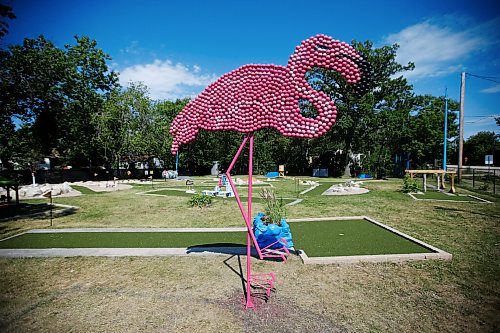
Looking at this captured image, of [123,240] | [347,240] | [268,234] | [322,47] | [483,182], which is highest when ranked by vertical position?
[322,47]

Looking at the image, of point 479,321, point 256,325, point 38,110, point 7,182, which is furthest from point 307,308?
point 38,110

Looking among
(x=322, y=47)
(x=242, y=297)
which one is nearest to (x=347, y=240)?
(x=242, y=297)

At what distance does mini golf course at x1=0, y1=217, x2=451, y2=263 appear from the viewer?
22.8ft

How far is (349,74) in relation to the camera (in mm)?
4035

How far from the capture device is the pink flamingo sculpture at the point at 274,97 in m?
4.07

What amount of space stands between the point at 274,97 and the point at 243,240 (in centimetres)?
511

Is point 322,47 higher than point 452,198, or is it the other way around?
point 322,47

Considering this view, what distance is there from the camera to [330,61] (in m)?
4.15

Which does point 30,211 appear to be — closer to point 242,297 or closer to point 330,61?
point 242,297

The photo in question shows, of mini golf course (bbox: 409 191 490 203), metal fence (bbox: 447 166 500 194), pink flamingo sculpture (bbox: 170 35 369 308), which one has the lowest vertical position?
mini golf course (bbox: 409 191 490 203)

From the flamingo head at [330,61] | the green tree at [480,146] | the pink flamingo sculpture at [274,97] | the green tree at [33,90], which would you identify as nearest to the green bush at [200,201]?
the pink flamingo sculpture at [274,97]

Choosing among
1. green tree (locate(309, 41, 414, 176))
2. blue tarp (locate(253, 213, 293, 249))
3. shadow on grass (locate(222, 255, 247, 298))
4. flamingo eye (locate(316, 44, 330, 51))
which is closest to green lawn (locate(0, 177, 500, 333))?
shadow on grass (locate(222, 255, 247, 298))

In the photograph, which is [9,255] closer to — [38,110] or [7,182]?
[7,182]

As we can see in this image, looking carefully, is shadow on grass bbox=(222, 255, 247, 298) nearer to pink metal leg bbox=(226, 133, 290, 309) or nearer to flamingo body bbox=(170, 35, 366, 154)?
pink metal leg bbox=(226, 133, 290, 309)
